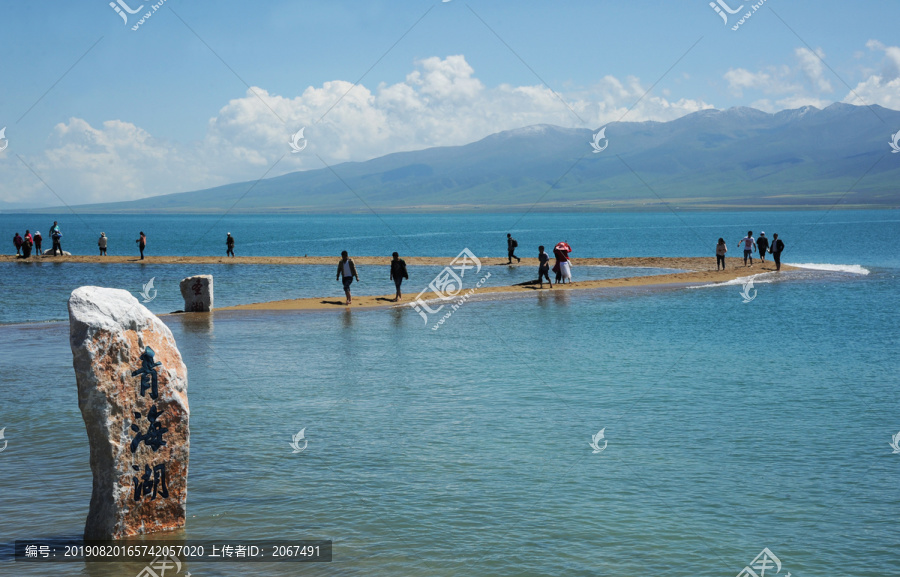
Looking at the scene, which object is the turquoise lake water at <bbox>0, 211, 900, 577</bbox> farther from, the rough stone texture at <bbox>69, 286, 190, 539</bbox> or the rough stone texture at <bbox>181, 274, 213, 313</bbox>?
the rough stone texture at <bbox>181, 274, 213, 313</bbox>

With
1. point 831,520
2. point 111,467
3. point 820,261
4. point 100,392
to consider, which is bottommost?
point 831,520

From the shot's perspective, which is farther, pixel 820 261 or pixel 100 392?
pixel 820 261

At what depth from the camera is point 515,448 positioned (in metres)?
14.2

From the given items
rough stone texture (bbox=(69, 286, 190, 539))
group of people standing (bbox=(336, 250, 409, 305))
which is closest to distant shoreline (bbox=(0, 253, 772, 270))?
group of people standing (bbox=(336, 250, 409, 305))

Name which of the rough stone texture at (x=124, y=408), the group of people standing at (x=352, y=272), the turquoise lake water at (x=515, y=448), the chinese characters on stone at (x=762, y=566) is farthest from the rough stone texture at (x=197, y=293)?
the chinese characters on stone at (x=762, y=566)

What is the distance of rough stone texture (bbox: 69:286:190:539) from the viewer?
29.8 feet

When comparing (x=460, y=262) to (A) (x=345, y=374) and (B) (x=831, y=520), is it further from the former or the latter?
(B) (x=831, y=520)

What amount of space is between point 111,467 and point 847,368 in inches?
707

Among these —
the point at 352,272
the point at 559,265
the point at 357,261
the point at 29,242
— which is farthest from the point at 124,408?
the point at 29,242

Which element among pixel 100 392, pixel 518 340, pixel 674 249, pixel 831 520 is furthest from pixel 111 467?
pixel 674 249

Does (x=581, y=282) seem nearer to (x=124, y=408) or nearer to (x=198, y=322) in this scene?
(x=198, y=322)

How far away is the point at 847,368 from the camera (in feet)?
69.8

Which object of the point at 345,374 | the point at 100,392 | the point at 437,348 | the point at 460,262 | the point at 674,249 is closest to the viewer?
the point at 100,392

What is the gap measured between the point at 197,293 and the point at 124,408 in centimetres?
2459
